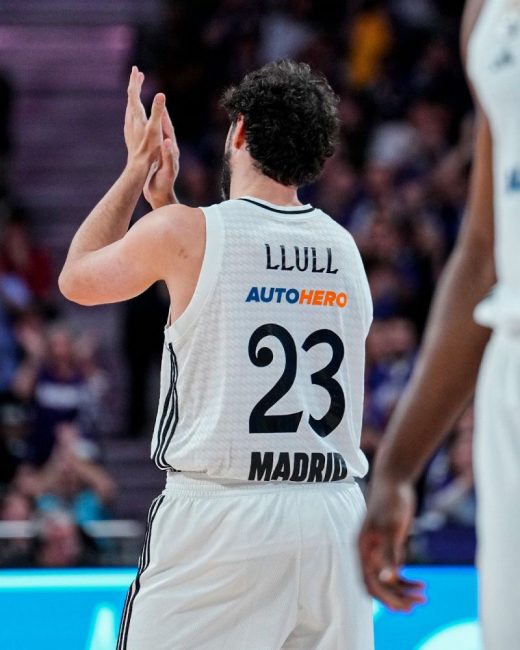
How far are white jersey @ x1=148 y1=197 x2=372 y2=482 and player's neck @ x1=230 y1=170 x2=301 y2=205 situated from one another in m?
0.07

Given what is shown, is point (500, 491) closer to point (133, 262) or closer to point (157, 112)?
point (133, 262)

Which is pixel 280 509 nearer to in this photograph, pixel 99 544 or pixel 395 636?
pixel 395 636

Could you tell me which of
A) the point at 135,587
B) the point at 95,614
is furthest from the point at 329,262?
the point at 95,614

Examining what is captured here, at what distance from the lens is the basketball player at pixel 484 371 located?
1.92 m

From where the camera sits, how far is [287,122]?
11.6ft

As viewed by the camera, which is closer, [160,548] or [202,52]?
[160,548]

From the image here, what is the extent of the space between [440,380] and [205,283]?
1.24m

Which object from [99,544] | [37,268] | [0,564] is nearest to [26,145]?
[37,268]

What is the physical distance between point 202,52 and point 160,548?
9.30m

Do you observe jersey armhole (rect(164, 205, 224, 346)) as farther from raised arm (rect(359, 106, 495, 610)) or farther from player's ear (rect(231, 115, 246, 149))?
raised arm (rect(359, 106, 495, 610))

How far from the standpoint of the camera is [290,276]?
3361 mm

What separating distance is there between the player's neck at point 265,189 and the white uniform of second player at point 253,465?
0.10 m

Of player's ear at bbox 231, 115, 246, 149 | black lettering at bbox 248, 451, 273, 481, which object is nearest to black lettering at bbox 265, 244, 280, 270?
player's ear at bbox 231, 115, 246, 149

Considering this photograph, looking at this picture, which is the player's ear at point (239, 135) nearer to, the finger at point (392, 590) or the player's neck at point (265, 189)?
the player's neck at point (265, 189)
